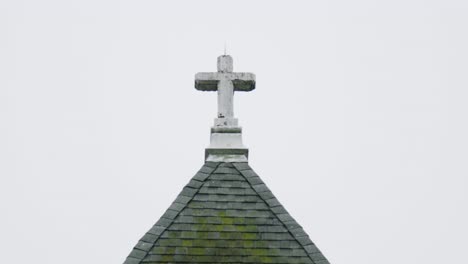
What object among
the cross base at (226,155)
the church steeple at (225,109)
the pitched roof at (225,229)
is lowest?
the pitched roof at (225,229)

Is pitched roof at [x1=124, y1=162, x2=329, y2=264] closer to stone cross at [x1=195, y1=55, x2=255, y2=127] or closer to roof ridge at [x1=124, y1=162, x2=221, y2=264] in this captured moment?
roof ridge at [x1=124, y1=162, x2=221, y2=264]

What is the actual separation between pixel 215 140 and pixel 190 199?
0.91 metres

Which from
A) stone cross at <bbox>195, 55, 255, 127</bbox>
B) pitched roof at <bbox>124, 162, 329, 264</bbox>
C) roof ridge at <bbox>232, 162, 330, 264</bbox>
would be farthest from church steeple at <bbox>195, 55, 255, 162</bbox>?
pitched roof at <bbox>124, 162, 329, 264</bbox>

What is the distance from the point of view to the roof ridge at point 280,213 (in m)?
10.4

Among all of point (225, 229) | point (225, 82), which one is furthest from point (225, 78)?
point (225, 229)

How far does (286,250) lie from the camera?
Answer: 1043 centimetres

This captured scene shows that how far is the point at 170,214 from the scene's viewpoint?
420 inches

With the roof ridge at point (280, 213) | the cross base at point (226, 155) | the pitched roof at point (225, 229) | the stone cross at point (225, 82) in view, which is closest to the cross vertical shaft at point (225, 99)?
the stone cross at point (225, 82)

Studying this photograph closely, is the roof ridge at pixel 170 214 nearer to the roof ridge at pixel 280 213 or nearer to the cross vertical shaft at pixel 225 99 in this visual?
the roof ridge at pixel 280 213

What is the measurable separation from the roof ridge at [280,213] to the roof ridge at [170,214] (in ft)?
1.12

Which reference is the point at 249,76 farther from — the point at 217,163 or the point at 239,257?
the point at 239,257

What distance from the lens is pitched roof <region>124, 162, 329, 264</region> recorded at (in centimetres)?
1031

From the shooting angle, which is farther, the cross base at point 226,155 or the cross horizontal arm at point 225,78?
the cross horizontal arm at point 225,78

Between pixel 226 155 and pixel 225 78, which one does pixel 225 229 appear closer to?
pixel 226 155
